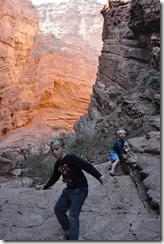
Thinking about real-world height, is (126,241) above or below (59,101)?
above

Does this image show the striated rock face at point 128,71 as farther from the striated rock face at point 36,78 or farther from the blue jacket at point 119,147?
the striated rock face at point 36,78

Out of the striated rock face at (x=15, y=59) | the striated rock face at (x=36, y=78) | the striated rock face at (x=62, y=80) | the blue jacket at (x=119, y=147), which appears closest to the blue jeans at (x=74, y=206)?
the blue jacket at (x=119, y=147)

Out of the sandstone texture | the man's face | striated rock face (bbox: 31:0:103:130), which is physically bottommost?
striated rock face (bbox: 31:0:103:130)

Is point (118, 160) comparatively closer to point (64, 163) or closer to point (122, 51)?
point (64, 163)

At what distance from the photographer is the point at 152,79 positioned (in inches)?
382

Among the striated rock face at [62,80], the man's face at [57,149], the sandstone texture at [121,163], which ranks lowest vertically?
the striated rock face at [62,80]

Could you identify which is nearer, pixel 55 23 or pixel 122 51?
pixel 122 51

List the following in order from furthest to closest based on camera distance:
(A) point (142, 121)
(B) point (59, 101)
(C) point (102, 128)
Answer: (B) point (59, 101) → (C) point (102, 128) → (A) point (142, 121)

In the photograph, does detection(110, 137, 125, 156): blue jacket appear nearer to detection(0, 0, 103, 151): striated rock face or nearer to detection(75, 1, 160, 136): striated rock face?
detection(75, 1, 160, 136): striated rock face

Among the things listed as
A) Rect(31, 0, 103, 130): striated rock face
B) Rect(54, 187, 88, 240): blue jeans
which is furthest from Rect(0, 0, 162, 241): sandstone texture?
Rect(31, 0, 103, 130): striated rock face

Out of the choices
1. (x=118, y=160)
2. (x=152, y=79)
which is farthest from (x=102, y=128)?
(x=118, y=160)

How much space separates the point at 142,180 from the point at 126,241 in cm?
179

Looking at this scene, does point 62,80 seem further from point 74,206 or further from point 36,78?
point 74,206

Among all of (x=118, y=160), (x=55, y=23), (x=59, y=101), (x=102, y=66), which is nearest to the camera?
(x=118, y=160)
